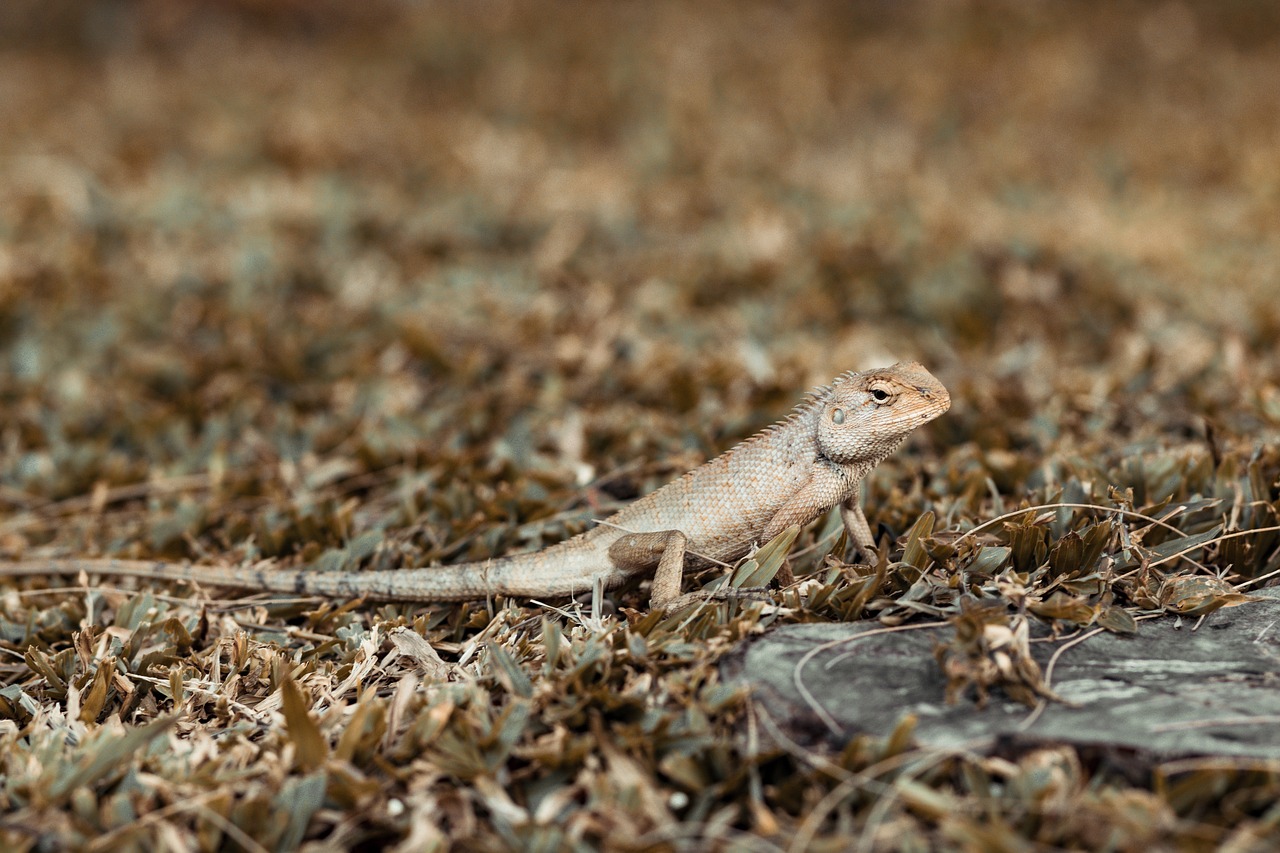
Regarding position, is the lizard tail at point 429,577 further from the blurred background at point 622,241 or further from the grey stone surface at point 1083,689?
the grey stone surface at point 1083,689

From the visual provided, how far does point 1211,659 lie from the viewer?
3.07 metres

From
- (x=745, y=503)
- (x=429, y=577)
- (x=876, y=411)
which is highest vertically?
(x=876, y=411)

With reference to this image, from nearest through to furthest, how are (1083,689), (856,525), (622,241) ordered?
1. (1083,689)
2. (856,525)
3. (622,241)

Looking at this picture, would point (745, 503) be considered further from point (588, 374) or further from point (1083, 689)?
point (588, 374)

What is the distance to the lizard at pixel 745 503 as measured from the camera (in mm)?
3576

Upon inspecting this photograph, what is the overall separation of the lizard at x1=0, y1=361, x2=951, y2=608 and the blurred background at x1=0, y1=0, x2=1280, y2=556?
84 centimetres

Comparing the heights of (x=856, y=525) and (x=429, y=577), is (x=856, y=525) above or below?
above

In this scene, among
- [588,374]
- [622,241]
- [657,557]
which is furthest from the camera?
[622,241]

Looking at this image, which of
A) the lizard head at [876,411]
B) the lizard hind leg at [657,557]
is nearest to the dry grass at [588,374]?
the lizard hind leg at [657,557]

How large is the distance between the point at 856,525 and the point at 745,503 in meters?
0.42

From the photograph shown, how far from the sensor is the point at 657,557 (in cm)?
356

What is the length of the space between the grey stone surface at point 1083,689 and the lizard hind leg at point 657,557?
15.9 inches

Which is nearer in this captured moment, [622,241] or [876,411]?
[876,411]

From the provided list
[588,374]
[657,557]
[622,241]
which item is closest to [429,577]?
[657,557]
